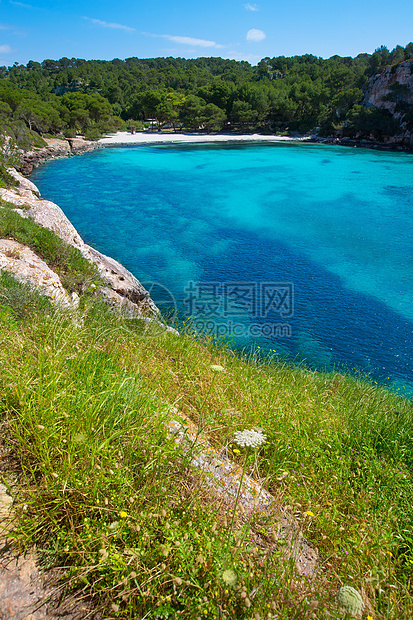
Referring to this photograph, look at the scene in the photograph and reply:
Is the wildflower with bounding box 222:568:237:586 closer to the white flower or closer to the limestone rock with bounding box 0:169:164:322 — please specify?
the white flower

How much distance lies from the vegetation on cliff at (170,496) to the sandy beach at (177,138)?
189 feet

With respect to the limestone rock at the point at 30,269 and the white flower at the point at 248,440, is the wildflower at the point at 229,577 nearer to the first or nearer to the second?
the white flower at the point at 248,440

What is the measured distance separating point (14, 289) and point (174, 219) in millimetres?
19737

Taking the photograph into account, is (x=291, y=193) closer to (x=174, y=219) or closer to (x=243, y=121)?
(x=174, y=219)

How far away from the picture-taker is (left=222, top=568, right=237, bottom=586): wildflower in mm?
1721

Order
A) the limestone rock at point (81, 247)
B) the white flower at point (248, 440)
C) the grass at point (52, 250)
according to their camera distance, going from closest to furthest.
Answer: the white flower at point (248, 440)
the grass at point (52, 250)
the limestone rock at point (81, 247)

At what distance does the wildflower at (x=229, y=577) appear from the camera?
172 centimetres

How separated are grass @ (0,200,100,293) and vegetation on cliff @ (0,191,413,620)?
453 cm

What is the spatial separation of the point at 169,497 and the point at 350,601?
1.11 m

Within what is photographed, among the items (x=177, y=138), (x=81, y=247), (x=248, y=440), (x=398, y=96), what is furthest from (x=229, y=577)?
(x=398, y=96)

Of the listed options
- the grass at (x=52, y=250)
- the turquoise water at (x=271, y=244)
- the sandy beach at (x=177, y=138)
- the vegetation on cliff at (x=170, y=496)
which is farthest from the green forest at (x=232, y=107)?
the vegetation on cliff at (x=170, y=496)

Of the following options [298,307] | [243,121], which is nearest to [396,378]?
[298,307]

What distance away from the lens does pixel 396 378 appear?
10.0 m

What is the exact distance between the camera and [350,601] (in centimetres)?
183
